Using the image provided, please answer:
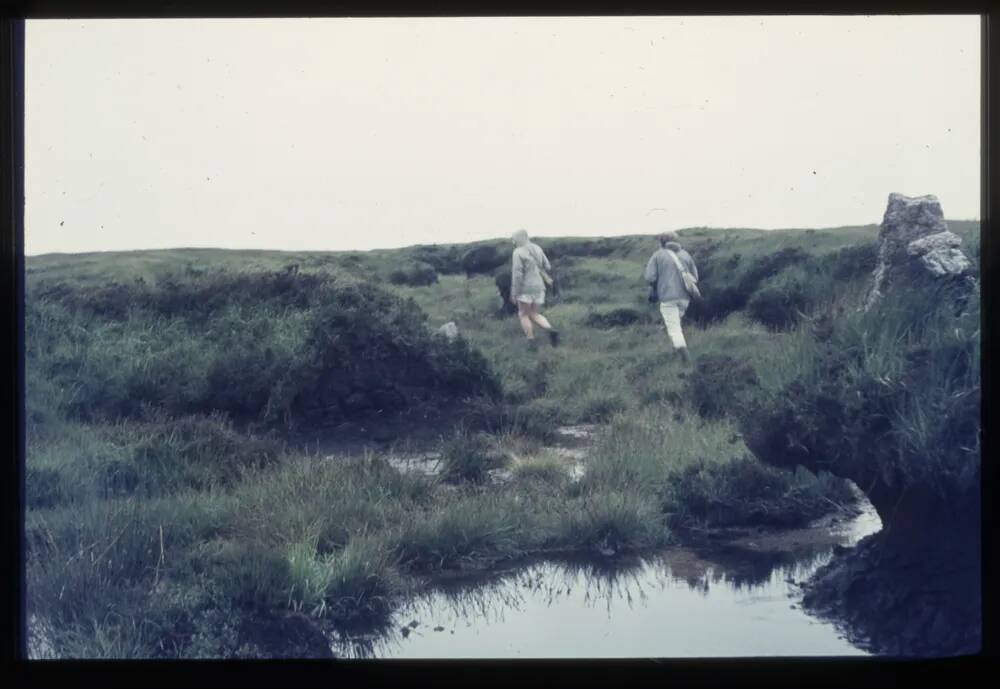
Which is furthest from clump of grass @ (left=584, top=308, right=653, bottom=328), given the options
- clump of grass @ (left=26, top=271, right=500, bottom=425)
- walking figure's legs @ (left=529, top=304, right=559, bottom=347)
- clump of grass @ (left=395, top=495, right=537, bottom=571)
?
clump of grass @ (left=395, top=495, right=537, bottom=571)

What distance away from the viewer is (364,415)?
225 inches

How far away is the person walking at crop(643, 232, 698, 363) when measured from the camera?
5734 millimetres

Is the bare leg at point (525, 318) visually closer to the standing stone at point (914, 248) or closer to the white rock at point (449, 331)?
the white rock at point (449, 331)

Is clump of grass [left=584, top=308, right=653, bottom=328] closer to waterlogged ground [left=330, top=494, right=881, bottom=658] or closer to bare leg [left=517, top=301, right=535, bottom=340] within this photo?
bare leg [left=517, top=301, right=535, bottom=340]

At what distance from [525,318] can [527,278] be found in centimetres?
20

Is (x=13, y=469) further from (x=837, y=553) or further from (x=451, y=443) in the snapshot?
(x=837, y=553)

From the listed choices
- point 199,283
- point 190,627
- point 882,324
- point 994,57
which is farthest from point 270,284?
point 994,57

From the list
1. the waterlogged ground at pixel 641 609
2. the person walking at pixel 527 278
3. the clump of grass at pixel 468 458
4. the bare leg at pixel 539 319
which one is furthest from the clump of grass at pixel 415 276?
the waterlogged ground at pixel 641 609

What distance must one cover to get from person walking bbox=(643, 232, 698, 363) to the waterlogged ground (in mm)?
1028

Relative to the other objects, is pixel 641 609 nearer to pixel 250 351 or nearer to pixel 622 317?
pixel 622 317

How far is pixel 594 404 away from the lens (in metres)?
5.71

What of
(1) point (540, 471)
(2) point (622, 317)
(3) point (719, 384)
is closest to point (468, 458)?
(1) point (540, 471)

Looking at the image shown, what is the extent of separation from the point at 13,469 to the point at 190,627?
40.9 inches

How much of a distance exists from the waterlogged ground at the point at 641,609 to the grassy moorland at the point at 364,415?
5.0 inches
